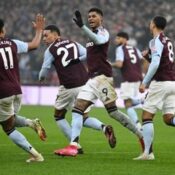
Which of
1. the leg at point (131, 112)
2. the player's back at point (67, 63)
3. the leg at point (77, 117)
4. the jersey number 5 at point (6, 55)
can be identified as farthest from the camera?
the leg at point (131, 112)

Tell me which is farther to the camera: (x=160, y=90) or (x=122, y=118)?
(x=122, y=118)

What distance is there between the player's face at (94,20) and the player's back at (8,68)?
1706 mm

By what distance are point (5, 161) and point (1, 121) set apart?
698 millimetres

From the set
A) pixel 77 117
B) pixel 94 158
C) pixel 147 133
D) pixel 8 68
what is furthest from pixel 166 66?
pixel 8 68

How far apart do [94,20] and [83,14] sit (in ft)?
81.6

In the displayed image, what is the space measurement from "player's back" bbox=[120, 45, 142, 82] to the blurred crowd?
47.5 feet

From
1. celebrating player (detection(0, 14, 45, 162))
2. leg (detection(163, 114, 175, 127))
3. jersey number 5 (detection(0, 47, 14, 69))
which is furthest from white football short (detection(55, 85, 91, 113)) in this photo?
jersey number 5 (detection(0, 47, 14, 69))

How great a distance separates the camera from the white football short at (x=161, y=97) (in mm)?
11867

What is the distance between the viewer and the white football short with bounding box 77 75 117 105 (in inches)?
490

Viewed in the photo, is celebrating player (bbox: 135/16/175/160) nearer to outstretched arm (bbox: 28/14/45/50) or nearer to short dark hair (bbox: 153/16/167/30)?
short dark hair (bbox: 153/16/167/30)

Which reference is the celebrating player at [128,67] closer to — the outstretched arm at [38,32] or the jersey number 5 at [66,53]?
the jersey number 5 at [66,53]

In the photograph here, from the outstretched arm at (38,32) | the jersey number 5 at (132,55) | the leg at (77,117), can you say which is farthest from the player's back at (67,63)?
the jersey number 5 at (132,55)

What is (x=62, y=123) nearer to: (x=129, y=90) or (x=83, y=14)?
(x=129, y=90)

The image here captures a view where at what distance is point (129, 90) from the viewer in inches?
814
